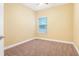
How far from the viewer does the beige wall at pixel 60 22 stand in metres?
1.93

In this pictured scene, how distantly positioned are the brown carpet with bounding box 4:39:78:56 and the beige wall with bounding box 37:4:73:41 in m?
0.15

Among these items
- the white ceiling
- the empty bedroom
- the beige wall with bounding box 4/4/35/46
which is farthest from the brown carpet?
the white ceiling

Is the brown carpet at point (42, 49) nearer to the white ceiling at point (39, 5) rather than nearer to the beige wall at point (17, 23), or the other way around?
the beige wall at point (17, 23)

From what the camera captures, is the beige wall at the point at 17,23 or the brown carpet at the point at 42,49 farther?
the brown carpet at the point at 42,49

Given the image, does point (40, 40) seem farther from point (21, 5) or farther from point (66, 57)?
point (21, 5)

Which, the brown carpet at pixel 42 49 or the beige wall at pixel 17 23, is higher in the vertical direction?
the beige wall at pixel 17 23

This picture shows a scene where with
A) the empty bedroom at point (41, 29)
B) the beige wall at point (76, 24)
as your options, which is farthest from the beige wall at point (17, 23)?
the beige wall at point (76, 24)

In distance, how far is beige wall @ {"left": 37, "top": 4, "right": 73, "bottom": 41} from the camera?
Result: 75.9 inches

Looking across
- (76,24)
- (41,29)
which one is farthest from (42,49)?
(76,24)

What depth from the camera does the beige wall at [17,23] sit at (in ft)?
6.05

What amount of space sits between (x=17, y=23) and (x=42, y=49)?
67 centimetres

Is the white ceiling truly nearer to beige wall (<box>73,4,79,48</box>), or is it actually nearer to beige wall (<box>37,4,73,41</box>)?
beige wall (<box>37,4,73,41</box>)

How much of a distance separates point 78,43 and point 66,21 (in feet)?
1.84

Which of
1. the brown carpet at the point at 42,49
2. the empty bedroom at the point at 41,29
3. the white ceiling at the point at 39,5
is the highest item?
the white ceiling at the point at 39,5
